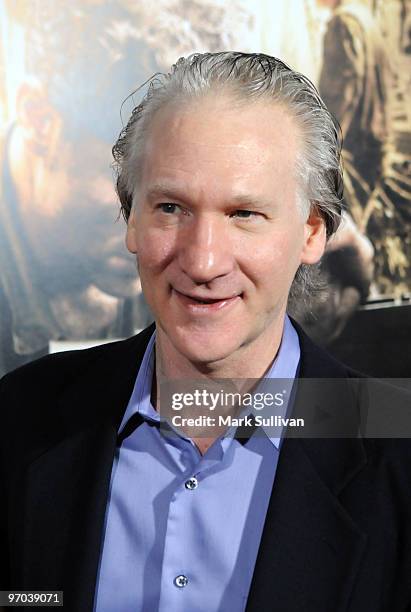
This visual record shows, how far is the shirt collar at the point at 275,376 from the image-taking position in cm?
107

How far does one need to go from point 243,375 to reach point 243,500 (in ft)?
0.55

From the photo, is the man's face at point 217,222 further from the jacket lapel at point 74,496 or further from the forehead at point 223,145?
the jacket lapel at point 74,496

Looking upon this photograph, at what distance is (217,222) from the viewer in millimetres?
939

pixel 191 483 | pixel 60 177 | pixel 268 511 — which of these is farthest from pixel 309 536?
pixel 60 177

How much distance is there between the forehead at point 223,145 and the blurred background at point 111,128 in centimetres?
84

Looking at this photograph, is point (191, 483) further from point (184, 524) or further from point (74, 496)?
point (74, 496)

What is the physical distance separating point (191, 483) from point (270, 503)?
101 millimetres

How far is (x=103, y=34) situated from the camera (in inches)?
74.7

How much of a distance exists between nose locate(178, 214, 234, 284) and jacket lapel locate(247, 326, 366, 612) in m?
0.24

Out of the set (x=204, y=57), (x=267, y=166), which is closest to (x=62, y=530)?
(x=267, y=166)

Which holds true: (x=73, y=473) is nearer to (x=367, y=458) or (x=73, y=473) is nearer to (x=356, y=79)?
(x=367, y=458)

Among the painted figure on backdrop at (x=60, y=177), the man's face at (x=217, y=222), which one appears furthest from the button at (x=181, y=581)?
the painted figure on backdrop at (x=60, y=177)

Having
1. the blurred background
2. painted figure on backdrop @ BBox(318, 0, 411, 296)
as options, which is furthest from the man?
painted figure on backdrop @ BBox(318, 0, 411, 296)

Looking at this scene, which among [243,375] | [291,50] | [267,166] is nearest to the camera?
[267,166]
